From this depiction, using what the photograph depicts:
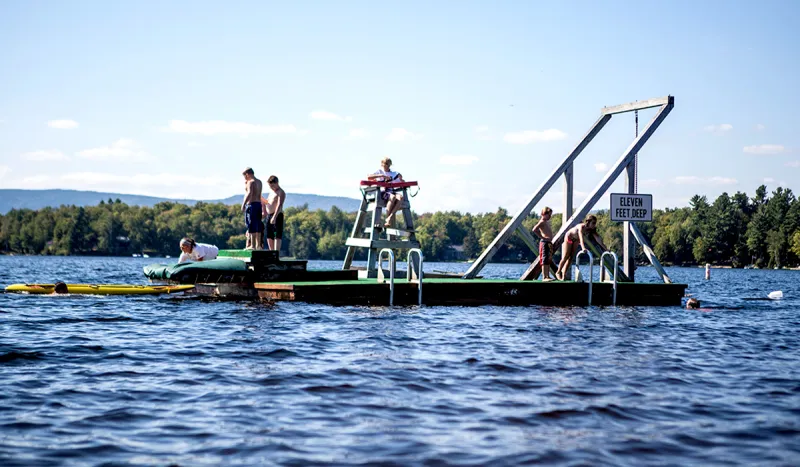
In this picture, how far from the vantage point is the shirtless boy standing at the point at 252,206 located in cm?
1933

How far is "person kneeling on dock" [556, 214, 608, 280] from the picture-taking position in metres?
20.8

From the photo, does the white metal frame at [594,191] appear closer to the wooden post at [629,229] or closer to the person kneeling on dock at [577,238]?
the wooden post at [629,229]

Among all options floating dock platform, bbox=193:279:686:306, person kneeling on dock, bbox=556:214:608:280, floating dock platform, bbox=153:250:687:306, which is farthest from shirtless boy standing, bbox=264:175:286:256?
person kneeling on dock, bbox=556:214:608:280

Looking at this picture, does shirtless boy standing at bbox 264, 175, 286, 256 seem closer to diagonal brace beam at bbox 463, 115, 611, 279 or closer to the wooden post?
diagonal brace beam at bbox 463, 115, 611, 279

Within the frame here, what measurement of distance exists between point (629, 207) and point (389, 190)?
595 centimetres

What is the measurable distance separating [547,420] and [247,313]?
10282mm

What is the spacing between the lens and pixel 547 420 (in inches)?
305

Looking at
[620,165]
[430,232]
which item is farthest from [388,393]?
[430,232]

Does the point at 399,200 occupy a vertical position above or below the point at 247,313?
above

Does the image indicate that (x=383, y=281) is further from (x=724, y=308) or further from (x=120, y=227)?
(x=120, y=227)

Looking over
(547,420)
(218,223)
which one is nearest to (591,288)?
(547,420)

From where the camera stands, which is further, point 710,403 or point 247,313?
point 247,313

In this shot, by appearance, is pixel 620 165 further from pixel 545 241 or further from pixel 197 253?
pixel 197 253

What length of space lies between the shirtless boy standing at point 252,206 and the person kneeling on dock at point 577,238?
293 inches
